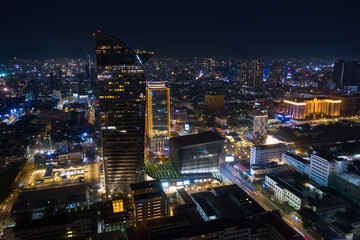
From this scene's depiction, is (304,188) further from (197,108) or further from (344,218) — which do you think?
(197,108)

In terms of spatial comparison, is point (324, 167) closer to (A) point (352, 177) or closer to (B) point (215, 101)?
(A) point (352, 177)

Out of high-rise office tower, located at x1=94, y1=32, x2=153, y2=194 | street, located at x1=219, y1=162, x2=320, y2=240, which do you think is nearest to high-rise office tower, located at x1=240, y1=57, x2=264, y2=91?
street, located at x1=219, y1=162, x2=320, y2=240

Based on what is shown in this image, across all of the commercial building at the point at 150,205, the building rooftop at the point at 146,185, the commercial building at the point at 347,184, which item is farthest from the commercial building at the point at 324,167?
the building rooftop at the point at 146,185

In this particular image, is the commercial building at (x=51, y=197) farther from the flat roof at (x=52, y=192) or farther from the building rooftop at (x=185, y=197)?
the building rooftop at (x=185, y=197)

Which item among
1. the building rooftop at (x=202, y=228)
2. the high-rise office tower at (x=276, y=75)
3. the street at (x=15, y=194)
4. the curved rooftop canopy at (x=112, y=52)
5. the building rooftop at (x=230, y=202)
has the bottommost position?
the street at (x=15, y=194)

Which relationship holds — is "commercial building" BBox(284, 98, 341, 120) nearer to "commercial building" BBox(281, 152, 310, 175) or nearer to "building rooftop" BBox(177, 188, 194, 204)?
"commercial building" BBox(281, 152, 310, 175)
